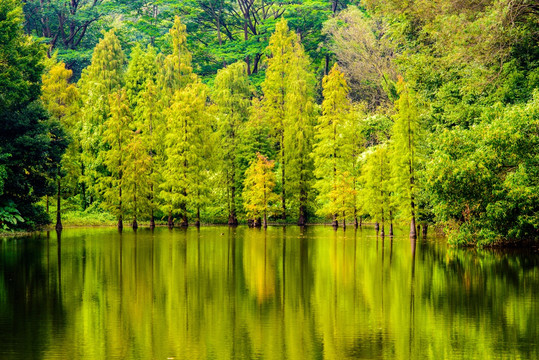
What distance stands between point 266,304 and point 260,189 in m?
35.7

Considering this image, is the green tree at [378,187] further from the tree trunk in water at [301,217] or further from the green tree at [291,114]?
the tree trunk in water at [301,217]

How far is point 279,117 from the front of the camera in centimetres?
5631

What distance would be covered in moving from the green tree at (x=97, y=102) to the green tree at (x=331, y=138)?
15245 mm

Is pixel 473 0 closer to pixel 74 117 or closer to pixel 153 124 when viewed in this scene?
pixel 153 124

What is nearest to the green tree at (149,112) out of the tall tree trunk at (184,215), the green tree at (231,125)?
the tall tree trunk at (184,215)

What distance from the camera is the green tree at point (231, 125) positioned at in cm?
5403

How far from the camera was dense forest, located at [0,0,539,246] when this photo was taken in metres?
29.4

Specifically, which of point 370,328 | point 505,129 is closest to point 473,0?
point 505,129

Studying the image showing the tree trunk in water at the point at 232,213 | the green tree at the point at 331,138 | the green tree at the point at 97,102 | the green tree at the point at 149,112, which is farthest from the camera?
the tree trunk in water at the point at 232,213

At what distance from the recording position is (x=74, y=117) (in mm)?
52844

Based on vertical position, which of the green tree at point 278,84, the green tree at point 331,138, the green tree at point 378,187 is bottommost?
the green tree at point 378,187

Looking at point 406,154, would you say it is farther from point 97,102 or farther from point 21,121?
point 97,102

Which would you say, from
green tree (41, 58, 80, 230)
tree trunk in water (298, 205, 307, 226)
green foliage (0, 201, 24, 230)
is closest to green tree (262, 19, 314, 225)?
tree trunk in water (298, 205, 307, 226)

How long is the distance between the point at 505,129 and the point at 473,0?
666 cm
